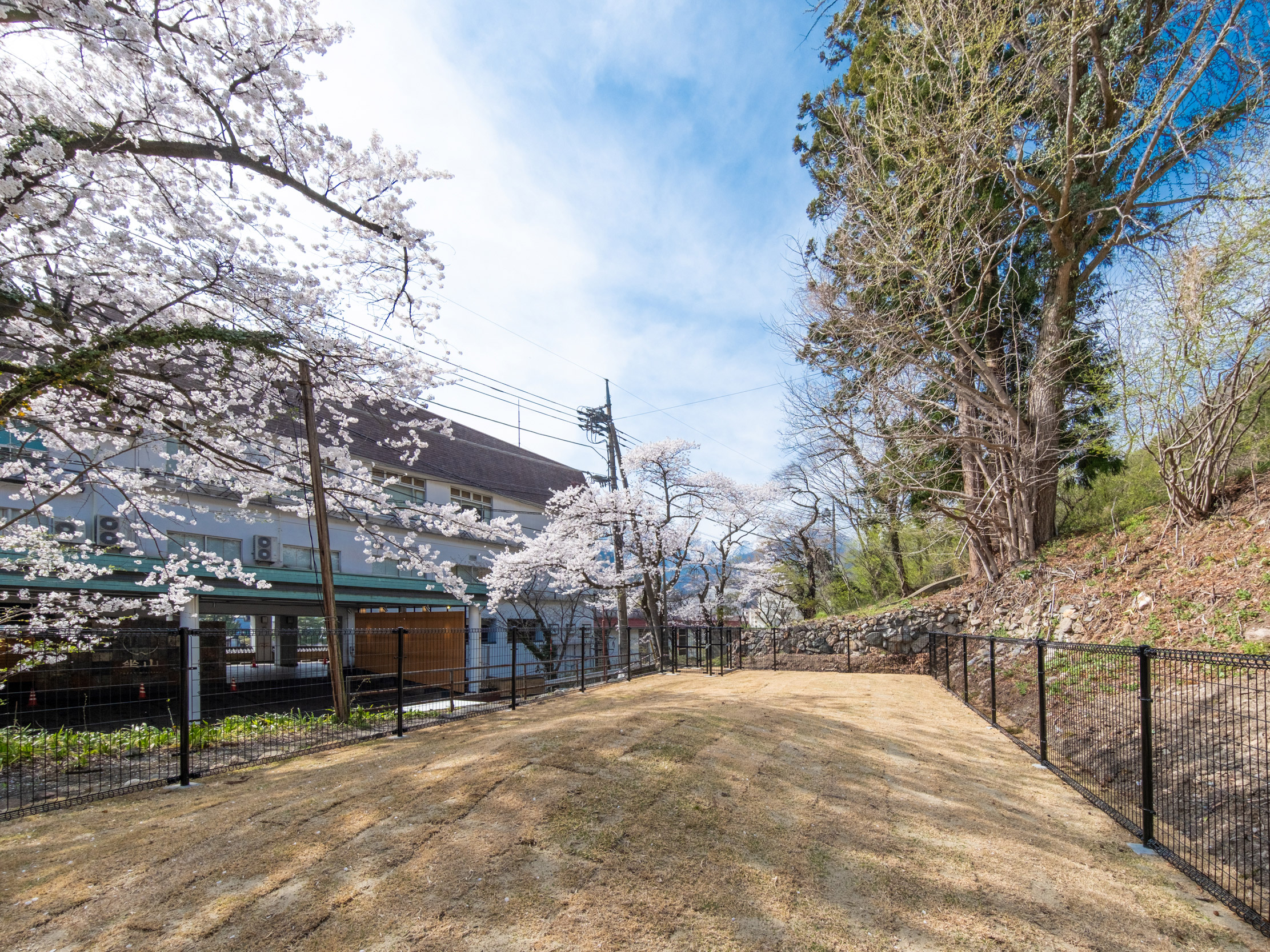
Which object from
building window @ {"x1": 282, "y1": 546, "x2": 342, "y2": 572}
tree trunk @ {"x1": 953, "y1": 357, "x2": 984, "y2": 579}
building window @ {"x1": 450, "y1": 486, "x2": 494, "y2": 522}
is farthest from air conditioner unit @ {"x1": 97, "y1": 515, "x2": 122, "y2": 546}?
tree trunk @ {"x1": 953, "y1": 357, "x2": 984, "y2": 579}

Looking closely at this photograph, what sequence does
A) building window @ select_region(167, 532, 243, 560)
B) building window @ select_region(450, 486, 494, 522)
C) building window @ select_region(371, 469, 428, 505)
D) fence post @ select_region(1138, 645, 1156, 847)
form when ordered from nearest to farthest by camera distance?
fence post @ select_region(1138, 645, 1156, 847)
building window @ select_region(167, 532, 243, 560)
building window @ select_region(371, 469, 428, 505)
building window @ select_region(450, 486, 494, 522)

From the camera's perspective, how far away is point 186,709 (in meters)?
5.48

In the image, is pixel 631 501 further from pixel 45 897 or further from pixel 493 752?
pixel 45 897

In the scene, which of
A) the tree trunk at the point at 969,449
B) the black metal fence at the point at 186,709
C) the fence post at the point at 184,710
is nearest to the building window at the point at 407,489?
the black metal fence at the point at 186,709

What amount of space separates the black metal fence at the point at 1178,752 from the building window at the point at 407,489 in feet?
58.8

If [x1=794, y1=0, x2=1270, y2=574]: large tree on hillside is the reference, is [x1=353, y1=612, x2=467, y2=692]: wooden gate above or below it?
below

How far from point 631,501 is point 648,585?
2636 millimetres

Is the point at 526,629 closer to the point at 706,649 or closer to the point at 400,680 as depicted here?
the point at 400,680

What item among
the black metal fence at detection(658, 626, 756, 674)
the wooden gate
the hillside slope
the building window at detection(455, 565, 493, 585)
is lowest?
the black metal fence at detection(658, 626, 756, 674)

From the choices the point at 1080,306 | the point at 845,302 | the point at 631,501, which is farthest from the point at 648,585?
the point at 1080,306

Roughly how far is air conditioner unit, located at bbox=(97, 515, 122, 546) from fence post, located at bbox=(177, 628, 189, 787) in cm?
1048

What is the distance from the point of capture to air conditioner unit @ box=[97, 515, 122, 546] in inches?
530

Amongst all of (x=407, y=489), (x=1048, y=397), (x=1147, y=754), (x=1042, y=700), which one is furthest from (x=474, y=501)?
(x=1147, y=754)

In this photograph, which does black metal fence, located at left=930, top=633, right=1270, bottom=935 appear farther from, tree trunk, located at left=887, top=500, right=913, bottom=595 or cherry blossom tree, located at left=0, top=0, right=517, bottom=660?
tree trunk, located at left=887, top=500, right=913, bottom=595
